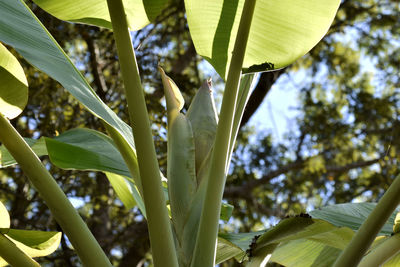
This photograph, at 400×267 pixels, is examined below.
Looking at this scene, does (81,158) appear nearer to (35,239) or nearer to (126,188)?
(35,239)

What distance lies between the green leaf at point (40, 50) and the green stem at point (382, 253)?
63 cm

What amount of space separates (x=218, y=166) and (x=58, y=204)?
346 millimetres

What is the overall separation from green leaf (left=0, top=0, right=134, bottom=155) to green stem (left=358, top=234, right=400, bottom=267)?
2.08 ft

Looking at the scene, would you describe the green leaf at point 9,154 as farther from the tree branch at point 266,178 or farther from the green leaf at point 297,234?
the tree branch at point 266,178

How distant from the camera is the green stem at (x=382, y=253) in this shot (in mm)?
1029

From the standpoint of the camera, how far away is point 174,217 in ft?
3.73

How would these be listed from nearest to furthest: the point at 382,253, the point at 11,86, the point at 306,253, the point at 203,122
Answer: the point at 382,253, the point at 11,86, the point at 203,122, the point at 306,253

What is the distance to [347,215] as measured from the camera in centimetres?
129

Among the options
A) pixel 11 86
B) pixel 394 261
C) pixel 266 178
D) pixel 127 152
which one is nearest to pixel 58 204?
pixel 127 152

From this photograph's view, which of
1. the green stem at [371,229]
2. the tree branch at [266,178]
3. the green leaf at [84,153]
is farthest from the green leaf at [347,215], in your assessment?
the tree branch at [266,178]

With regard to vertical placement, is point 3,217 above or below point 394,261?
above

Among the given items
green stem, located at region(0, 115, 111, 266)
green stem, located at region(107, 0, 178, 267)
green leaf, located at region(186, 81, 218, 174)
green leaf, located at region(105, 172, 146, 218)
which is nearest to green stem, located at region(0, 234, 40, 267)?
green stem, located at region(0, 115, 111, 266)

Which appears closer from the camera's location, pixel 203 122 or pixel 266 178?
pixel 203 122

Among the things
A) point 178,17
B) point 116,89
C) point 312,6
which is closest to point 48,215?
point 116,89
